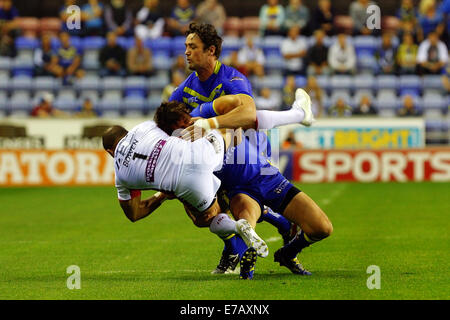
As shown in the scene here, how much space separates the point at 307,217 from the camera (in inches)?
320

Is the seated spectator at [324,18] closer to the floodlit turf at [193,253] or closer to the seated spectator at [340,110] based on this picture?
the seated spectator at [340,110]

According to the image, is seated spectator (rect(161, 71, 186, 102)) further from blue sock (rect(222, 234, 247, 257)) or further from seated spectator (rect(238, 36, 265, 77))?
blue sock (rect(222, 234, 247, 257))

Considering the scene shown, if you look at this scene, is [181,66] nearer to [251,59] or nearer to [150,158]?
[251,59]

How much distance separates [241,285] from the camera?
7453mm

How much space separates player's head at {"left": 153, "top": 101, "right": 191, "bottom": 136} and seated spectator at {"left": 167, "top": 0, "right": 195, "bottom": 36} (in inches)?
688

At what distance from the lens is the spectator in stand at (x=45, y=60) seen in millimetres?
24562

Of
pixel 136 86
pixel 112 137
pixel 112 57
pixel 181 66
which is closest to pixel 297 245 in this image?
pixel 112 137

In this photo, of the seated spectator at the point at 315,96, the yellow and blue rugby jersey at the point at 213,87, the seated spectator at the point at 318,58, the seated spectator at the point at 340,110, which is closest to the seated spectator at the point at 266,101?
the seated spectator at the point at 315,96

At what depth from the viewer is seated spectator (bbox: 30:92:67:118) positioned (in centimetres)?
2342

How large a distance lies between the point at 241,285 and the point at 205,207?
0.78 meters

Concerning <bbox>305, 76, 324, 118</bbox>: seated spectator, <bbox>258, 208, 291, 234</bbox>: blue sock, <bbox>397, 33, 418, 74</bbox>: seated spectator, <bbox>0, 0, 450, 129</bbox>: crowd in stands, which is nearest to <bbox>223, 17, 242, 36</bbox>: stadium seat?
<bbox>0, 0, 450, 129</bbox>: crowd in stands

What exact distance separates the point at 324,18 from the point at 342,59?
142 cm

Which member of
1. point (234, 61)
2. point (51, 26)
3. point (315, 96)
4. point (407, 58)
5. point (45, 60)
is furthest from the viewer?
point (51, 26)
